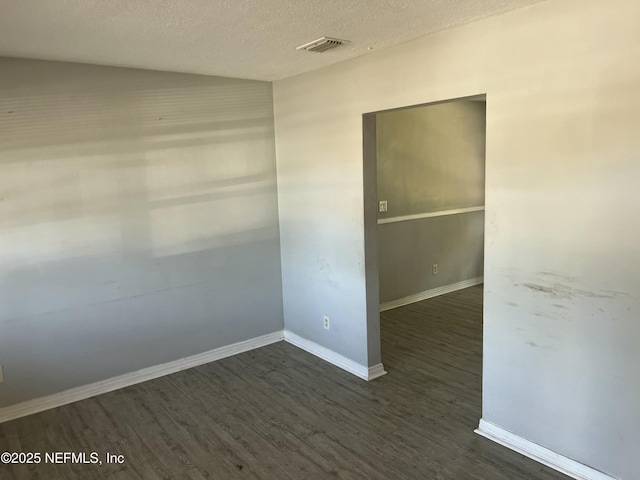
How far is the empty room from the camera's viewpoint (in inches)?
85.9

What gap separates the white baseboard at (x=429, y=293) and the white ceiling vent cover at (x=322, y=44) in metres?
3.05

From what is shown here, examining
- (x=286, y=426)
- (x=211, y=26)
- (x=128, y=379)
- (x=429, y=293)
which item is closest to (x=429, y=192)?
(x=429, y=293)

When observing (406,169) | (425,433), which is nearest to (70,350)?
(425,433)

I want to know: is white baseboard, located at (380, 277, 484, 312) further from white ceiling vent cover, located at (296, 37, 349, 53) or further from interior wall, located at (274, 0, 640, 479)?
white ceiling vent cover, located at (296, 37, 349, 53)

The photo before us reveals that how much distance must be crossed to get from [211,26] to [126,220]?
5.39 feet

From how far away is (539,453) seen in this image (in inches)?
98.1

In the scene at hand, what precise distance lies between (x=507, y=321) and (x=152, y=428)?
2274 mm

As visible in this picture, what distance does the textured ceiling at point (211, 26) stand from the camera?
7.01ft

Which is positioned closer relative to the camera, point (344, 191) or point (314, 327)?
point (344, 191)

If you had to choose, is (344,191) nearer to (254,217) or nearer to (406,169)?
(254,217)

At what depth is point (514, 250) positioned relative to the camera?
2.48 meters

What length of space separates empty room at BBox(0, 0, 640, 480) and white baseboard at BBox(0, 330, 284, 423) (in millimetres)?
18

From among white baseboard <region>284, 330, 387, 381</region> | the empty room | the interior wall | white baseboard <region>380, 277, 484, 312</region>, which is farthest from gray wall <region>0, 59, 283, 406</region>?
white baseboard <region>380, 277, 484, 312</region>

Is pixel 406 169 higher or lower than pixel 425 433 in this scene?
higher
